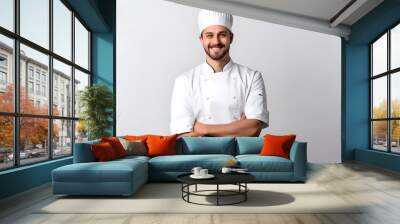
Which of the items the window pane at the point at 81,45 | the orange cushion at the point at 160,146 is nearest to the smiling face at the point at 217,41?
the orange cushion at the point at 160,146

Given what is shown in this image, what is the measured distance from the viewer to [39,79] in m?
5.77

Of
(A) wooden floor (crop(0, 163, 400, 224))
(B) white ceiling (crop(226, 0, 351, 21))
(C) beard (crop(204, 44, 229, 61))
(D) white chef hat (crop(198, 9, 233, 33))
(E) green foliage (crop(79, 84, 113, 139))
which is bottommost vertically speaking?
(A) wooden floor (crop(0, 163, 400, 224))

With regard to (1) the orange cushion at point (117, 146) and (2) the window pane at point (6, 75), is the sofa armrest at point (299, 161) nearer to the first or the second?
(1) the orange cushion at point (117, 146)

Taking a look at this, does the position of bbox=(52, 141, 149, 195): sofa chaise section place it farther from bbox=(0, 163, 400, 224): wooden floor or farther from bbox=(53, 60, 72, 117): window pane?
bbox=(53, 60, 72, 117): window pane

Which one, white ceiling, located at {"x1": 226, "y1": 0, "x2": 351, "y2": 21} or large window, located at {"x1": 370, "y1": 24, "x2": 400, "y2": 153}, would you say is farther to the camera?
large window, located at {"x1": 370, "y1": 24, "x2": 400, "y2": 153}

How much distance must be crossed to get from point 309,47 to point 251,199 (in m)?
4.42

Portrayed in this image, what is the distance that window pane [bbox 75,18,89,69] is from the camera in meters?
7.54

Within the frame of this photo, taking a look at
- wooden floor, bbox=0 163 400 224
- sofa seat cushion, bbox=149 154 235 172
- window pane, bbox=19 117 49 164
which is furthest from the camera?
sofa seat cushion, bbox=149 154 235 172

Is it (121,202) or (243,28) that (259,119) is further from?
(121,202)

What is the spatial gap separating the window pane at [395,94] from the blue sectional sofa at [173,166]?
2.93 meters

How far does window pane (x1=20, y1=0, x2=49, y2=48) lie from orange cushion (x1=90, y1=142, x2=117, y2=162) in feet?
5.68

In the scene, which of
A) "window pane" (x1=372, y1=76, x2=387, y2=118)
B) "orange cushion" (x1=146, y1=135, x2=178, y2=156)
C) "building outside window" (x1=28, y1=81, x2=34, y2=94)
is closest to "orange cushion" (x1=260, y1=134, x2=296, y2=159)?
"orange cushion" (x1=146, y1=135, x2=178, y2=156)

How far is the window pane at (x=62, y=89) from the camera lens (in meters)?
6.40

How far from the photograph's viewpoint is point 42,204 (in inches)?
171
